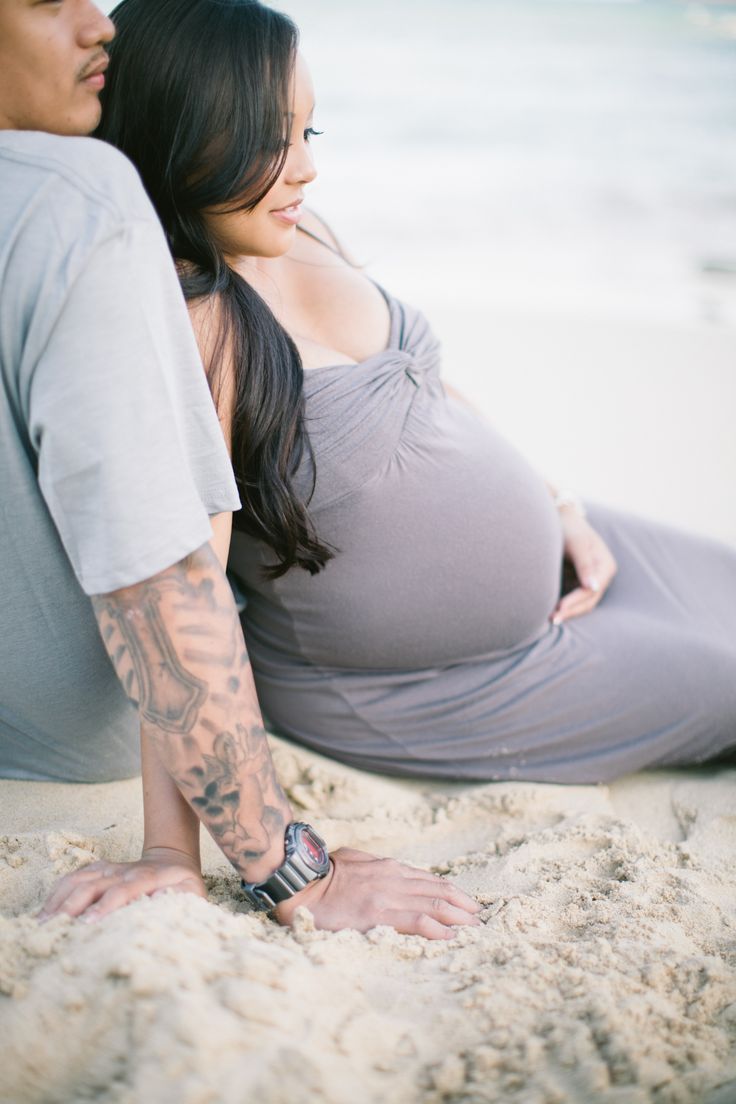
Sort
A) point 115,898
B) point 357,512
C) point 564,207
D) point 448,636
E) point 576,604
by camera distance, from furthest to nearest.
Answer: point 564,207, point 576,604, point 448,636, point 357,512, point 115,898

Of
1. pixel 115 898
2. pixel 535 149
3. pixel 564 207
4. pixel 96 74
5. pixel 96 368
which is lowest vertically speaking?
pixel 564 207

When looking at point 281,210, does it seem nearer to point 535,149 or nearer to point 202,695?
point 202,695

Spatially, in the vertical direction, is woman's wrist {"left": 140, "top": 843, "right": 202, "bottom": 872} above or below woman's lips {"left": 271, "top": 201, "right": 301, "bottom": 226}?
below

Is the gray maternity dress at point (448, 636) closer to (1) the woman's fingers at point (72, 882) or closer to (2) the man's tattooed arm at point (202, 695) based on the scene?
(2) the man's tattooed arm at point (202, 695)

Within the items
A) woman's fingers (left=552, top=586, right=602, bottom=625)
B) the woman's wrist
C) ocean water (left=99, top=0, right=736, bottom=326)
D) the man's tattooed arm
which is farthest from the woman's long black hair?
ocean water (left=99, top=0, right=736, bottom=326)

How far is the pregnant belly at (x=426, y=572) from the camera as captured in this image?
176 cm

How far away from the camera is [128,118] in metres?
1.45

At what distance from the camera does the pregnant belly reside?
5.79ft

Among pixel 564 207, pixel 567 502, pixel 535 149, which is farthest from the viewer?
pixel 535 149

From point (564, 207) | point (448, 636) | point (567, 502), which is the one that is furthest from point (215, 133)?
point (564, 207)

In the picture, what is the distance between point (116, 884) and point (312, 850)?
0.99 ft

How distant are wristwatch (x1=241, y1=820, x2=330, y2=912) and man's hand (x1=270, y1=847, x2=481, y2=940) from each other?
0.6 inches

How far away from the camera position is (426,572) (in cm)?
181

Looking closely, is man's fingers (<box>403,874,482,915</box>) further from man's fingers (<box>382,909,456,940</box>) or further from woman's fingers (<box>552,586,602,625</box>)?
woman's fingers (<box>552,586,602,625</box>)
